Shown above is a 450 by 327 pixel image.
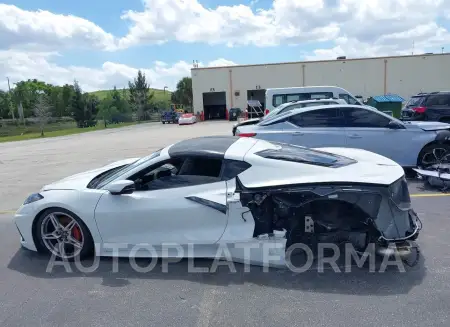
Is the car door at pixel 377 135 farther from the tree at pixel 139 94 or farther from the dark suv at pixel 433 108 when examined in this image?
the tree at pixel 139 94

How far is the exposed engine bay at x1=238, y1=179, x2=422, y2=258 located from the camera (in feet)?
11.0

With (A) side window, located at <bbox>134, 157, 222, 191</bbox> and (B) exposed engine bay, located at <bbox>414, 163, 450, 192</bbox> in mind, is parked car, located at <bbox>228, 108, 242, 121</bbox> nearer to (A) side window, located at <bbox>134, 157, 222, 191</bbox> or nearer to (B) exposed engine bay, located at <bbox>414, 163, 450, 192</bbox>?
(B) exposed engine bay, located at <bbox>414, 163, 450, 192</bbox>

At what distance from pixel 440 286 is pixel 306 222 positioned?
127 centimetres

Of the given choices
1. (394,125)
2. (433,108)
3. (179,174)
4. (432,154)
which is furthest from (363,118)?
(433,108)

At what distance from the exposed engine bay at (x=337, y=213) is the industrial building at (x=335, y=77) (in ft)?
134

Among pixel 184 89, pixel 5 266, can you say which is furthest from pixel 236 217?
pixel 184 89

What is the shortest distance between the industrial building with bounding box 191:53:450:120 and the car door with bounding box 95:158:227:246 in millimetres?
41177

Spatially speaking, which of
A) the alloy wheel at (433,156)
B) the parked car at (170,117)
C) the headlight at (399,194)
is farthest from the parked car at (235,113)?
the headlight at (399,194)

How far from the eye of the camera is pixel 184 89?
6869 centimetres

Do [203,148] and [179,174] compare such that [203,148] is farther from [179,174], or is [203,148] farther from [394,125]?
[394,125]

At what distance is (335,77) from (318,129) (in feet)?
121

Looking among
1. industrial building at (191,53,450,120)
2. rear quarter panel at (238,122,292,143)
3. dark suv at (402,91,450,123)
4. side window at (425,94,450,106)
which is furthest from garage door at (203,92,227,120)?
rear quarter panel at (238,122,292,143)

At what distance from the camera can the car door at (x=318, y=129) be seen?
24.8 feet

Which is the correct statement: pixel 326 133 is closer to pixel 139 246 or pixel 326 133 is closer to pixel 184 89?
pixel 139 246
